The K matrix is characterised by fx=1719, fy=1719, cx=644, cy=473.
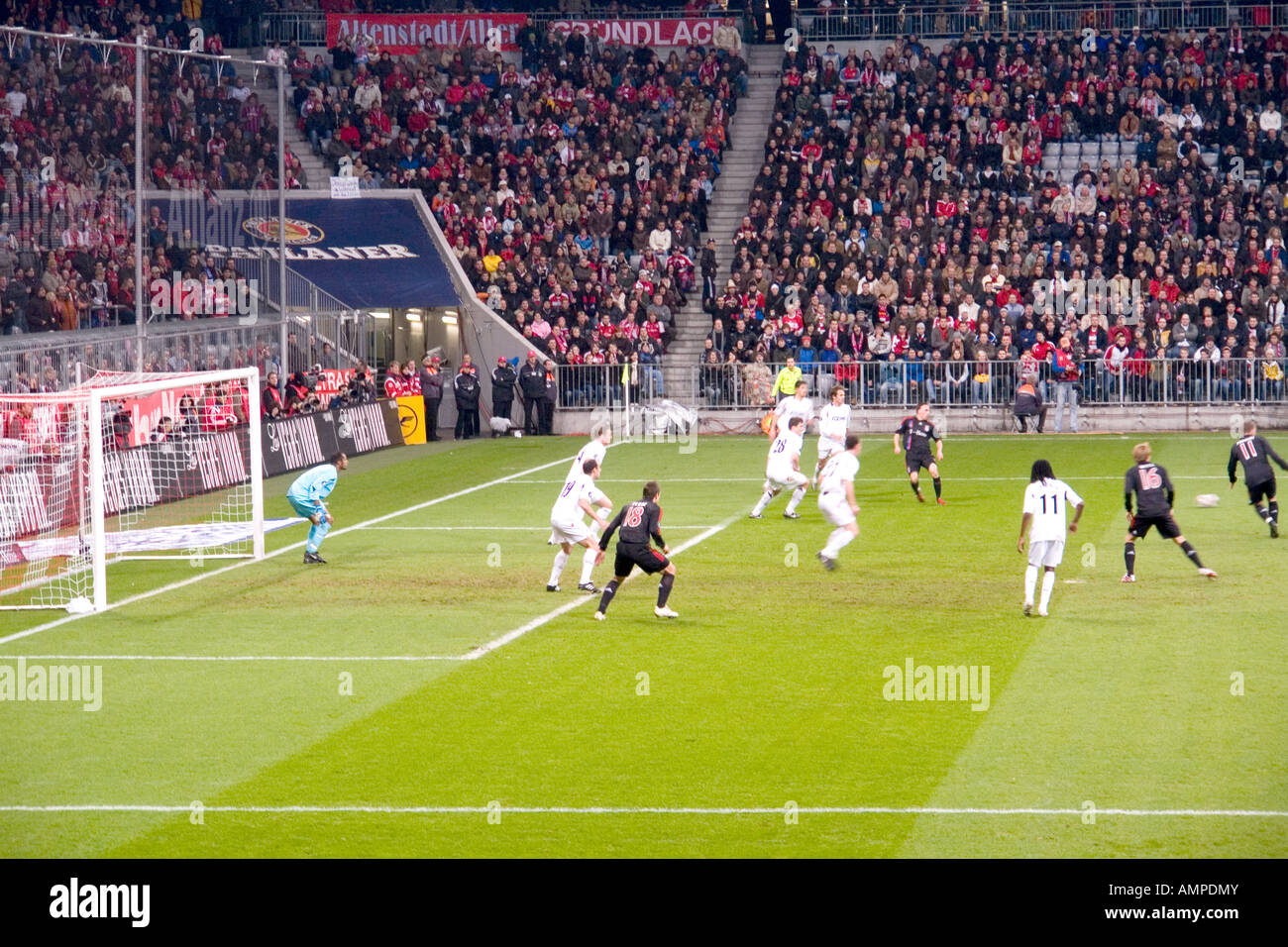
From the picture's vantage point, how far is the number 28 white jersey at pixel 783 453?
24891 mm

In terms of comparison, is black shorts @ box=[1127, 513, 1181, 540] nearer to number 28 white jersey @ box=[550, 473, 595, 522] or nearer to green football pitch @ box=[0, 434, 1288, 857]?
green football pitch @ box=[0, 434, 1288, 857]

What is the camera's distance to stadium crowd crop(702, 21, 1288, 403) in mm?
39469

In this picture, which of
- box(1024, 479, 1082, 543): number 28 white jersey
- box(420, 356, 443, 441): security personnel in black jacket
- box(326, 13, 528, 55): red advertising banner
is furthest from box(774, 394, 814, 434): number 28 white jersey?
box(326, 13, 528, 55): red advertising banner

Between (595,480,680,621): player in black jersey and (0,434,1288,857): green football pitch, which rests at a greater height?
(595,480,680,621): player in black jersey

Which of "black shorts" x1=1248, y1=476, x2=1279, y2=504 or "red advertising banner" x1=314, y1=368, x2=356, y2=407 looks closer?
"black shorts" x1=1248, y1=476, x2=1279, y2=504

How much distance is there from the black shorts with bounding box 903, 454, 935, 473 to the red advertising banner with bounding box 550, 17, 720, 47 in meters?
25.8

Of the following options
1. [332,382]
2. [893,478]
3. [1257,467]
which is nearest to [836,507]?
[1257,467]

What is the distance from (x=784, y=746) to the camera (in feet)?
41.4

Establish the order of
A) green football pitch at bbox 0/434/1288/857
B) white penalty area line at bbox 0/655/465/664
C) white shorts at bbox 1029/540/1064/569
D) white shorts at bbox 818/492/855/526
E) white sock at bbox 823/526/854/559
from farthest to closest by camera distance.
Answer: white shorts at bbox 818/492/855/526, white sock at bbox 823/526/854/559, white shorts at bbox 1029/540/1064/569, white penalty area line at bbox 0/655/465/664, green football pitch at bbox 0/434/1288/857

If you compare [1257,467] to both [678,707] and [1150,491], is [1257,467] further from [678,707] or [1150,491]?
[678,707]

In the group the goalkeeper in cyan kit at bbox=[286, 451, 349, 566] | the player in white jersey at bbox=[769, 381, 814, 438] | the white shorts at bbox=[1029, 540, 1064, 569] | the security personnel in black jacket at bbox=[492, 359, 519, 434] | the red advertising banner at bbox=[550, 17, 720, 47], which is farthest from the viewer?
the red advertising banner at bbox=[550, 17, 720, 47]

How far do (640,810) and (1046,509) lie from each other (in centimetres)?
739

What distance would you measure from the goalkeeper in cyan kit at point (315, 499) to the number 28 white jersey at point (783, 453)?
6.48 meters
